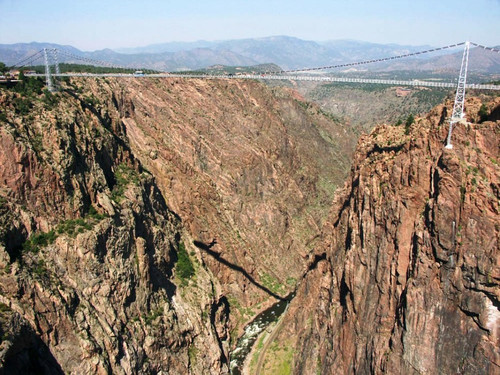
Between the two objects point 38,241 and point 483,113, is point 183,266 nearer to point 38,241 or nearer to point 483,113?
point 38,241

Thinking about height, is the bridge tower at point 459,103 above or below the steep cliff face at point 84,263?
above

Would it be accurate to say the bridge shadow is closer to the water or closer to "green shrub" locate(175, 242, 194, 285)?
the water

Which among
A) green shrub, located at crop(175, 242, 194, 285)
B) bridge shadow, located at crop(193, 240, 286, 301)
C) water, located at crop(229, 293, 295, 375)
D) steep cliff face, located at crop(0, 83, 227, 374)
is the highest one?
steep cliff face, located at crop(0, 83, 227, 374)

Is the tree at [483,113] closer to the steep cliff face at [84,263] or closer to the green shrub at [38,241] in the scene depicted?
the steep cliff face at [84,263]

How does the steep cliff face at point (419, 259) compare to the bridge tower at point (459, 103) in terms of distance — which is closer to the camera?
the steep cliff face at point (419, 259)

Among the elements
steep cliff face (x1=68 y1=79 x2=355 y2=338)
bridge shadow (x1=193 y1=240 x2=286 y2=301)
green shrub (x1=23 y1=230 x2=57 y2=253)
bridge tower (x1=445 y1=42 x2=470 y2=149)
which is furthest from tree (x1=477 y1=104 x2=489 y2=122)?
bridge shadow (x1=193 y1=240 x2=286 y2=301)

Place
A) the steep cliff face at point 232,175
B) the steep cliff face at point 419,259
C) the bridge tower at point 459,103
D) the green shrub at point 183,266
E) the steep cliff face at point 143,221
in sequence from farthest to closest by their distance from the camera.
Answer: the steep cliff face at point 232,175, the green shrub at point 183,266, the steep cliff face at point 143,221, the bridge tower at point 459,103, the steep cliff face at point 419,259

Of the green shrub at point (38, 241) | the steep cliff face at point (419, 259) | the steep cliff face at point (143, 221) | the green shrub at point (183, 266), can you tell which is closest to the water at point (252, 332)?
the steep cliff face at point (143, 221)
